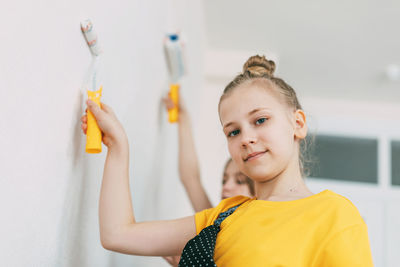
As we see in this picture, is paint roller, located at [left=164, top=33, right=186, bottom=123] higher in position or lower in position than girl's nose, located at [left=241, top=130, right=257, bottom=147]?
higher

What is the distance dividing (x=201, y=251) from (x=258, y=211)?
114 mm

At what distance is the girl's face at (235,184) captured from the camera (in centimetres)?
116

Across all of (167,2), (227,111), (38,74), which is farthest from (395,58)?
(38,74)

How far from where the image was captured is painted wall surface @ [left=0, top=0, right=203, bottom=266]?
0.41 metres

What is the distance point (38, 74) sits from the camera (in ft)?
1.51

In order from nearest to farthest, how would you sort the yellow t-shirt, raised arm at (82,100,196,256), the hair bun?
the yellow t-shirt, raised arm at (82,100,196,256), the hair bun

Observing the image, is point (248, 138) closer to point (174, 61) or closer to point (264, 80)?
point (264, 80)

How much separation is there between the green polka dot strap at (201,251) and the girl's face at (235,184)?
0.51 meters

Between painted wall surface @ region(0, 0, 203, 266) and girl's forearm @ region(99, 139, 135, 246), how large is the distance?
0.03 meters

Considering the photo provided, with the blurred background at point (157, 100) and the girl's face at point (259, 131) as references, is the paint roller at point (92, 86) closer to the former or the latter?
the blurred background at point (157, 100)

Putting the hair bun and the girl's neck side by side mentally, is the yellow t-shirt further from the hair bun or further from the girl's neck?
the hair bun

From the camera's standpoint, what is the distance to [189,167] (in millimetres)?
1190

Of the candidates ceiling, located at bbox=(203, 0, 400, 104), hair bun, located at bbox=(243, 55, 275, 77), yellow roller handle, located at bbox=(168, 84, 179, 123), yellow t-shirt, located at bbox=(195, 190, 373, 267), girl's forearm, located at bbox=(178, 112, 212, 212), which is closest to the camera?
yellow t-shirt, located at bbox=(195, 190, 373, 267)

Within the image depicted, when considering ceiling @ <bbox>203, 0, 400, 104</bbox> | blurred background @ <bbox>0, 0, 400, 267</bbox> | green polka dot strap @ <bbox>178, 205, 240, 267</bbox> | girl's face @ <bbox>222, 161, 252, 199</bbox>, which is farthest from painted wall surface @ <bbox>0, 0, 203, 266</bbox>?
ceiling @ <bbox>203, 0, 400, 104</bbox>
